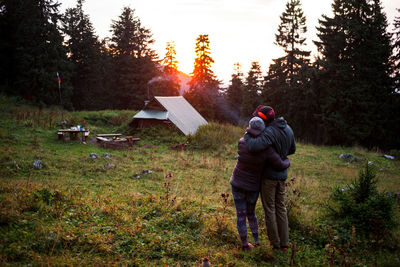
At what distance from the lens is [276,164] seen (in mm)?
3439

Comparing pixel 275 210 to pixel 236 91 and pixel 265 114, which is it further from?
pixel 236 91

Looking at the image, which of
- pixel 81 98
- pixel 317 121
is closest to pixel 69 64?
pixel 81 98

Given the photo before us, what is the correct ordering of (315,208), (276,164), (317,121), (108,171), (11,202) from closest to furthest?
(276,164) < (11,202) < (315,208) < (108,171) < (317,121)

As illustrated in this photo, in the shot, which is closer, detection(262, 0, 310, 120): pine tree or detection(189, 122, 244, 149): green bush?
detection(189, 122, 244, 149): green bush

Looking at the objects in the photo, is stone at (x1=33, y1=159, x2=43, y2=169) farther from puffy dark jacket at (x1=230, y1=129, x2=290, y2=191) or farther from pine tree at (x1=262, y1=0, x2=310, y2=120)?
pine tree at (x1=262, y1=0, x2=310, y2=120)

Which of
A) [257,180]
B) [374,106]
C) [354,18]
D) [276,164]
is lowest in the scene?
[257,180]

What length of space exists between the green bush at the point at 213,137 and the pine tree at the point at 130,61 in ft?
67.9

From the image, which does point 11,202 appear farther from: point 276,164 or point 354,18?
point 354,18

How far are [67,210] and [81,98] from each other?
108 feet

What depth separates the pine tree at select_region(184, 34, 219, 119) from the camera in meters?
37.8

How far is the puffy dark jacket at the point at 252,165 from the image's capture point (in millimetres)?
3447

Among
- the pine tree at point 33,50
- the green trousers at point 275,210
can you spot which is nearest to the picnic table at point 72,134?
the green trousers at point 275,210

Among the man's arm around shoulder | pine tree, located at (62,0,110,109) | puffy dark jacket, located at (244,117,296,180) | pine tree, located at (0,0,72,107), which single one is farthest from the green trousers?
pine tree, located at (62,0,110,109)

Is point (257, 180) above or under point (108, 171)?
above
